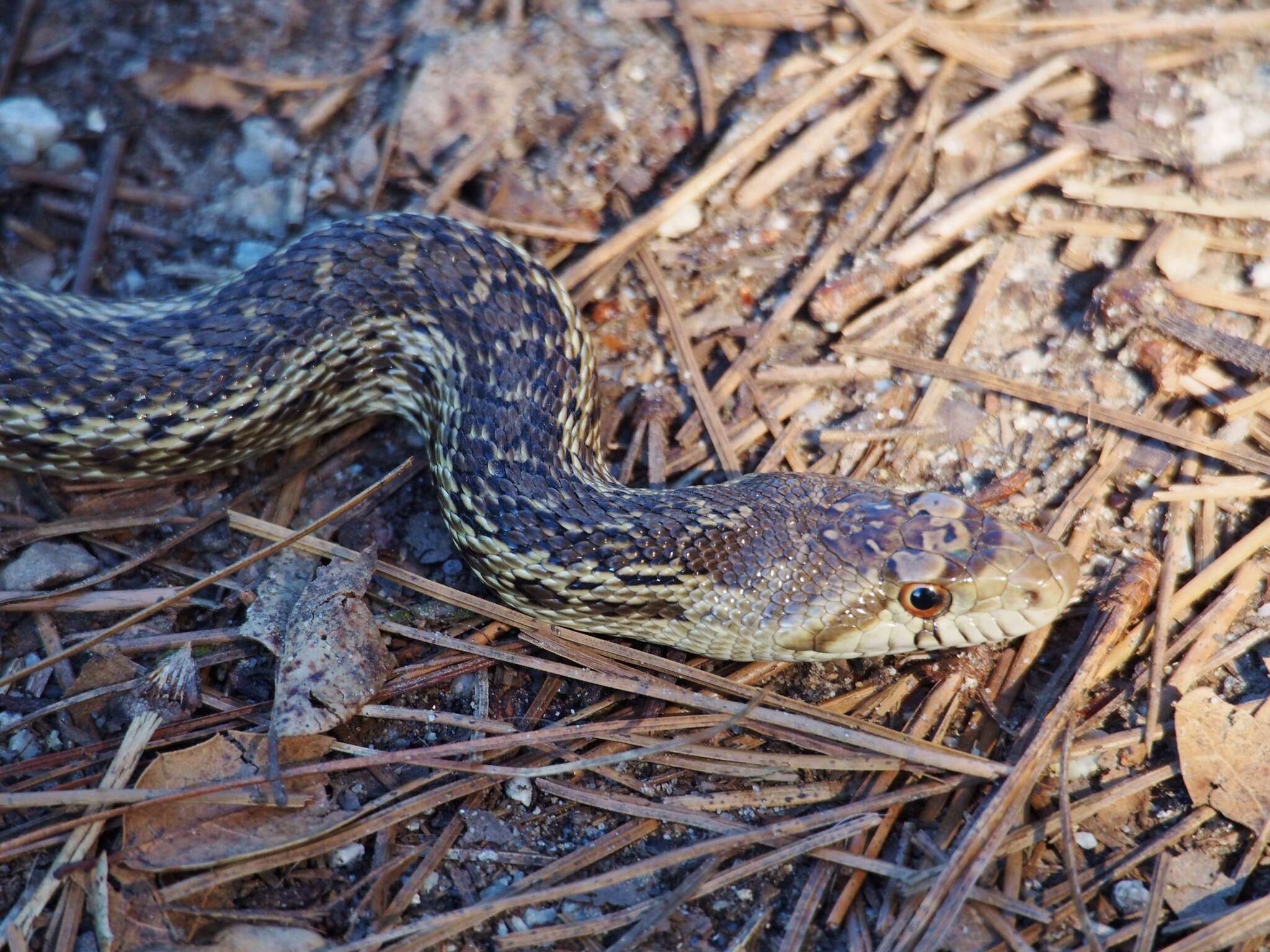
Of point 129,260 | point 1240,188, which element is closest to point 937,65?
point 1240,188

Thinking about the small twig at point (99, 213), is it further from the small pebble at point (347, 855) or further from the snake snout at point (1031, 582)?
the snake snout at point (1031, 582)

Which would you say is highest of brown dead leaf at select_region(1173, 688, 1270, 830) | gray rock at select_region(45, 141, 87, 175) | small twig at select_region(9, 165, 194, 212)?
gray rock at select_region(45, 141, 87, 175)

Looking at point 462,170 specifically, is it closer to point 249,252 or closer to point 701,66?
point 249,252

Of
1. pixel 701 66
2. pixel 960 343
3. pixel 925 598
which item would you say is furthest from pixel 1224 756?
pixel 701 66

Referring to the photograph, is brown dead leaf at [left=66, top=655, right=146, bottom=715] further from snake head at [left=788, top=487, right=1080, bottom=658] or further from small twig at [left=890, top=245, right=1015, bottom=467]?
small twig at [left=890, top=245, right=1015, bottom=467]

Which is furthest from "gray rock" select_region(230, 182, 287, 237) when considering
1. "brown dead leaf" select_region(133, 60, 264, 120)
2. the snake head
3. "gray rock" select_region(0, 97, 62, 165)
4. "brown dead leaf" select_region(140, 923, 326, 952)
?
"brown dead leaf" select_region(140, 923, 326, 952)

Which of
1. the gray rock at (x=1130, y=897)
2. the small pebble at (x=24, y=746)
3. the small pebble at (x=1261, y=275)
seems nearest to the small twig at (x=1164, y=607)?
the gray rock at (x=1130, y=897)

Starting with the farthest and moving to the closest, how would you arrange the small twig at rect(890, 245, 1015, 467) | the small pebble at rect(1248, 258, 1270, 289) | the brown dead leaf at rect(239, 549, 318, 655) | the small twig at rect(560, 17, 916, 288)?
the small twig at rect(560, 17, 916, 288)
the small pebble at rect(1248, 258, 1270, 289)
the small twig at rect(890, 245, 1015, 467)
the brown dead leaf at rect(239, 549, 318, 655)
